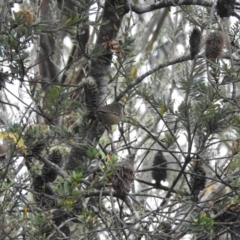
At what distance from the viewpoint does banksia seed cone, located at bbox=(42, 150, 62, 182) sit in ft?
7.42

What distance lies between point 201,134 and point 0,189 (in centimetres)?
72

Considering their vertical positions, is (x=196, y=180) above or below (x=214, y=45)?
below

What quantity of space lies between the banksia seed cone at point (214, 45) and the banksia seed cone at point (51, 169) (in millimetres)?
707

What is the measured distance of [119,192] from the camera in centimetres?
205

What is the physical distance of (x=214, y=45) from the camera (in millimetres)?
2047

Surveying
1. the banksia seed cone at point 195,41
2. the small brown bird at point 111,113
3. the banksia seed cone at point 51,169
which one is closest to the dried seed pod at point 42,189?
the banksia seed cone at point 51,169

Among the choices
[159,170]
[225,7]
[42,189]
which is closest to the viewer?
[225,7]

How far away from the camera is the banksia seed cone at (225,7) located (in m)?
1.97

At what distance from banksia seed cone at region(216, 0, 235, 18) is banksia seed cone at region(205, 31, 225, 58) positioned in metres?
0.09

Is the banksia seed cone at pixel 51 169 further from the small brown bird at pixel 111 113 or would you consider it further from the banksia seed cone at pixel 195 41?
the banksia seed cone at pixel 195 41

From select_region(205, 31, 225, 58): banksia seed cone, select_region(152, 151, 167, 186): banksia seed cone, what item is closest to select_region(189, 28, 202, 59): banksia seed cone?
select_region(205, 31, 225, 58): banksia seed cone

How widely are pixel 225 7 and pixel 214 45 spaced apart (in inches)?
5.5

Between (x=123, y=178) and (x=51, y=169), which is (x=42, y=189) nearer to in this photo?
(x=51, y=169)

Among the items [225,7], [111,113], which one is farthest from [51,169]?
[225,7]
